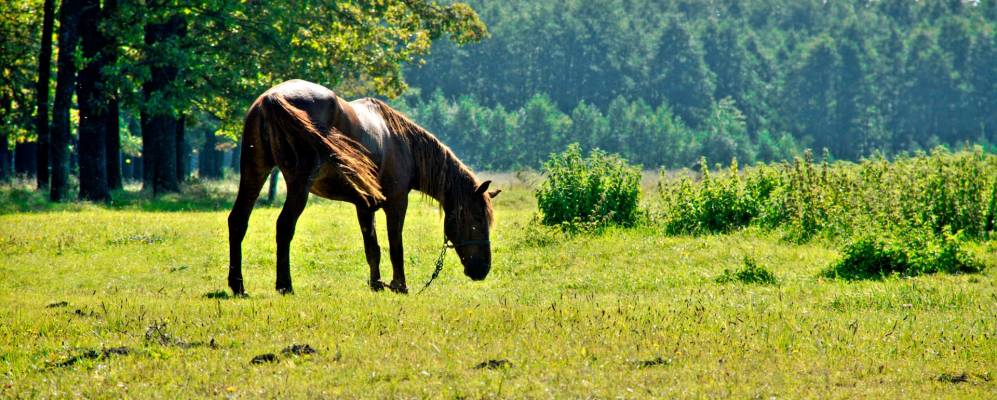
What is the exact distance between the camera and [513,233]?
66.3ft

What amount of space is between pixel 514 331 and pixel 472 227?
4.42m

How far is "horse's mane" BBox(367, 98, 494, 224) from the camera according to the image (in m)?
12.7

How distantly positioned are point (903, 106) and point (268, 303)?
123 metres

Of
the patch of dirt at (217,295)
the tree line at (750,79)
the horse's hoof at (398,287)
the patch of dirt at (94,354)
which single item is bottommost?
the horse's hoof at (398,287)

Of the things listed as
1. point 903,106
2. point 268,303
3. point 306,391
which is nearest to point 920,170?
point 268,303

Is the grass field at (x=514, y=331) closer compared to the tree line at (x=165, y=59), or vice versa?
the grass field at (x=514, y=331)

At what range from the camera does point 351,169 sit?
10945 millimetres

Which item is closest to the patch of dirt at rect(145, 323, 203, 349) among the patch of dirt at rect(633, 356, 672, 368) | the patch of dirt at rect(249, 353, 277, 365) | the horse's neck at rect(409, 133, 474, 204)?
the patch of dirt at rect(249, 353, 277, 365)

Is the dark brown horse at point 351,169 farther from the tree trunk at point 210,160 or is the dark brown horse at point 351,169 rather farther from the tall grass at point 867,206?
the tree trunk at point 210,160

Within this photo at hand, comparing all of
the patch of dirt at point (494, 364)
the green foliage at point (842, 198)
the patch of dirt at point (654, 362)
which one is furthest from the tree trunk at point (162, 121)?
the patch of dirt at point (654, 362)

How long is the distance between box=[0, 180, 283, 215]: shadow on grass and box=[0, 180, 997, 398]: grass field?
1058 cm

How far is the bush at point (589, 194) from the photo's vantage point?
2005cm

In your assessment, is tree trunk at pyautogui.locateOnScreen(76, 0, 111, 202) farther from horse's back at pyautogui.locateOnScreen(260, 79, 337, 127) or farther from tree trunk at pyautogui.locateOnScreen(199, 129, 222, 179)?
tree trunk at pyautogui.locateOnScreen(199, 129, 222, 179)

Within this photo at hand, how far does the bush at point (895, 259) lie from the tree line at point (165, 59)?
20161mm
